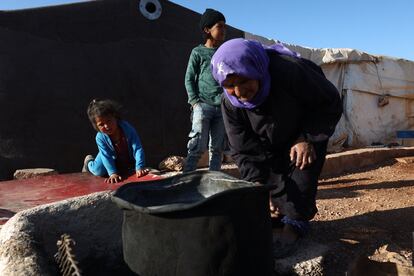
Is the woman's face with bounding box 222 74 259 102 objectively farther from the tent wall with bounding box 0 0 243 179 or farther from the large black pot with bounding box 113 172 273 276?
the tent wall with bounding box 0 0 243 179

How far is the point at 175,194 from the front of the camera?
80.4 inches

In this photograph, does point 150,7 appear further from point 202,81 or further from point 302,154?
point 302,154

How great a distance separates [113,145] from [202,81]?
3.32ft

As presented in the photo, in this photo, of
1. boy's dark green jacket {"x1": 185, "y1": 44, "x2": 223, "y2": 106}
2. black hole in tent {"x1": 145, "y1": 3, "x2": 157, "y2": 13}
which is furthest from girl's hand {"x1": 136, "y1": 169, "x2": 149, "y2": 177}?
black hole in tent {"x1": 145, "y1": 3, "x2": 157, "y2": 13}

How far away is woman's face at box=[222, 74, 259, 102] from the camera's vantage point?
81.7 inches

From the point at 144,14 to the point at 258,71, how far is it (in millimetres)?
4667

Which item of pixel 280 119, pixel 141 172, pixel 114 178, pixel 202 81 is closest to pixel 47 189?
pixel 114 178

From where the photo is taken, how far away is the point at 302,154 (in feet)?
7.48

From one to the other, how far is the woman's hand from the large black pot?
62cm

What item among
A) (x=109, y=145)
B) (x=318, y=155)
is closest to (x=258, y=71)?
(x=318, y=155)

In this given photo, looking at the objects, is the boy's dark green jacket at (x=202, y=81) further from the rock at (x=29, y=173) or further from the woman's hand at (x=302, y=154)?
the rock at (x=29, y=173)

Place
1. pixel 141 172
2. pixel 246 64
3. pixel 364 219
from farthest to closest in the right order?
pixel 141 172 < pixel 364 219 < pixel 246 64

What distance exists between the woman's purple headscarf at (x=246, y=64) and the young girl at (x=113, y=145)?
5.84ft

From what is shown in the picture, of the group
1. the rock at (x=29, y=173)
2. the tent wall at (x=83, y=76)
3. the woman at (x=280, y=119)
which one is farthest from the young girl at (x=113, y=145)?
the tent wall at (x=83, y=76)
